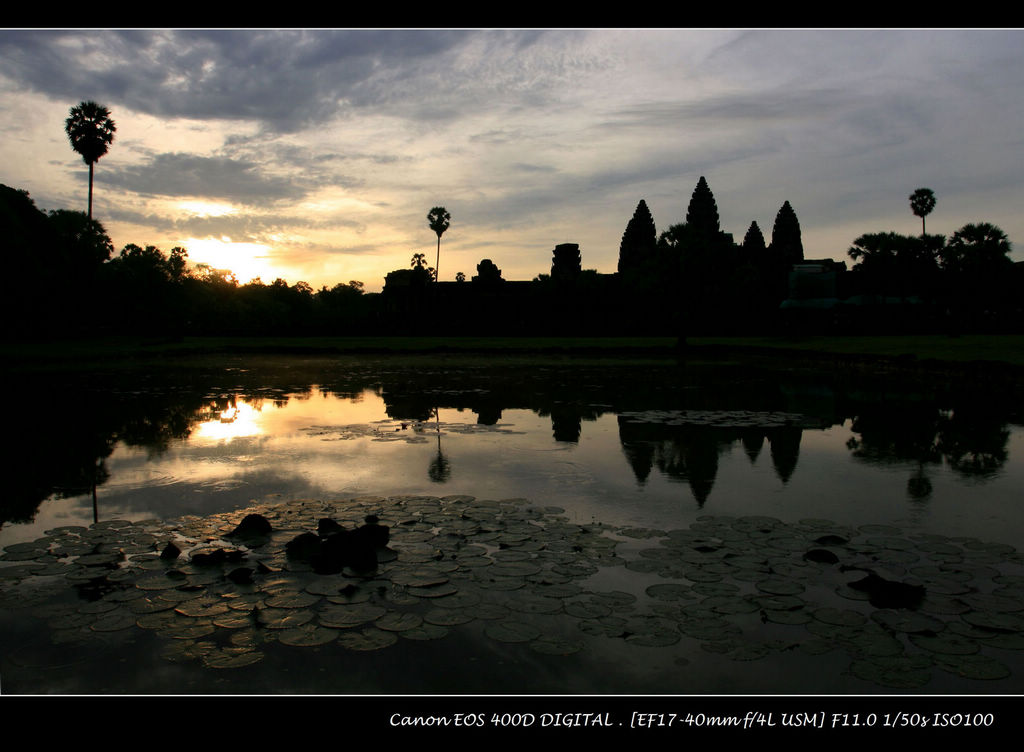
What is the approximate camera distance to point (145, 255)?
230 ft

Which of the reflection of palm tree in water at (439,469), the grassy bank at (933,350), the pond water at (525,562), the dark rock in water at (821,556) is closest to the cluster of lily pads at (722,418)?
the pond water at (525,562)

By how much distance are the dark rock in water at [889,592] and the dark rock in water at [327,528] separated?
12.6 feet

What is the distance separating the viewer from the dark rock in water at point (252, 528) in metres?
5.47

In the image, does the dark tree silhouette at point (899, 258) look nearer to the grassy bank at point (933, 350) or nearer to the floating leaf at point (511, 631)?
the grassy bank at point (933, 350)

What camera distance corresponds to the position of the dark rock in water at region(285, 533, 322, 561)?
4902 millimetres

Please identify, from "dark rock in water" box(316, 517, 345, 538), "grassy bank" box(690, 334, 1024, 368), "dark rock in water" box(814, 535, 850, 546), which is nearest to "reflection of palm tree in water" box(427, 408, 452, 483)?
"dark rock in water" box(316, 517, 345, 538)

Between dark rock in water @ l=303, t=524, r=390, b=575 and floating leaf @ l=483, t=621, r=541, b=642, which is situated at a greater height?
dark rock in water @ l=303, t=524, r=390, b=575

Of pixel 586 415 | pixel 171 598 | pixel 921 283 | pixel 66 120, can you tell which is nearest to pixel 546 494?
pixel 171 598

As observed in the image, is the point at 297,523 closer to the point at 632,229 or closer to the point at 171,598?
the point at 171,598

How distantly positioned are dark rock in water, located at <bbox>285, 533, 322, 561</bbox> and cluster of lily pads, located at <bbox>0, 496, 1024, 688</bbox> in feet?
0.29

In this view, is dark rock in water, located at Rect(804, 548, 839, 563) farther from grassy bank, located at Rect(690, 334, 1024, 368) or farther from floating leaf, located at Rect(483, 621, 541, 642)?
grassy bank, located at Rect(690, 334, 1024, 368)

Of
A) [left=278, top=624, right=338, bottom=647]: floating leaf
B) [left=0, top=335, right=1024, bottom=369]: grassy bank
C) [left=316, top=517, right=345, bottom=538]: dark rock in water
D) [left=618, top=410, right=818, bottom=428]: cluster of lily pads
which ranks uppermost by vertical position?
[left=0, top=335, right=1024, bottom=369]: grassy bank
